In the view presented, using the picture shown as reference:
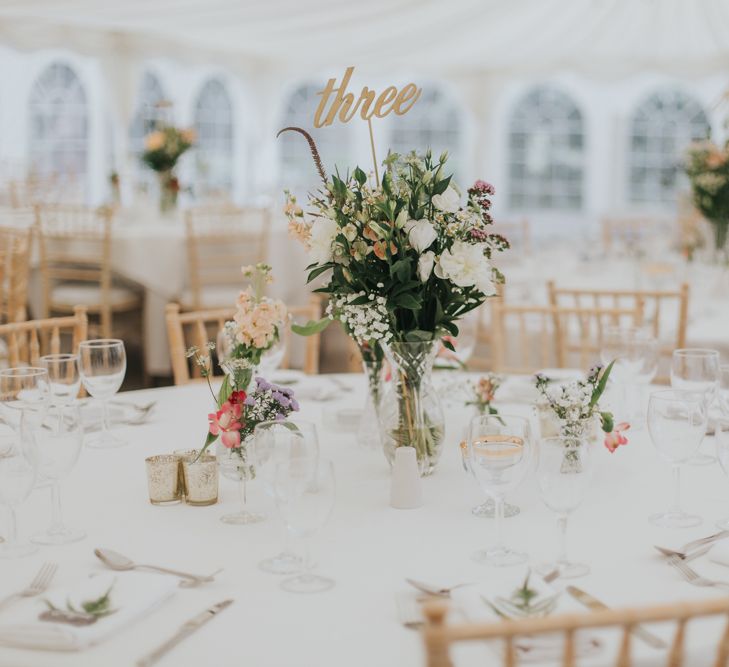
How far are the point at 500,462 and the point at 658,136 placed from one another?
11199mm

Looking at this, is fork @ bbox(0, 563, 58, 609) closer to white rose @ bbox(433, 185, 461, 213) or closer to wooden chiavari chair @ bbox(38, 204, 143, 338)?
white rose @ bbox(433, 185, 461, 213)

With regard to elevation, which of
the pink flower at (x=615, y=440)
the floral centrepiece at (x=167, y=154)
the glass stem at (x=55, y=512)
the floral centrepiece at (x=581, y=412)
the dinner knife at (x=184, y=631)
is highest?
the floral centrepiece at (x=167, y=154)

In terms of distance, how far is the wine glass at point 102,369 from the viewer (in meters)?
2.16

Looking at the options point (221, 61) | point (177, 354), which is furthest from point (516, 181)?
point (177, 354)

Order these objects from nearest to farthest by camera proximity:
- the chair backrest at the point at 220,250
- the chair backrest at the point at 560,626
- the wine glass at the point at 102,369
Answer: the chair backrest at the point at 560,626 → the wine glass at the point at 102,369 → the chair backrest at the point at 220,250

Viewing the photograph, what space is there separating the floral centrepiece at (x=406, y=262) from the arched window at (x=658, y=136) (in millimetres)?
10610

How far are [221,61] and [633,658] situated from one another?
34.4 feet

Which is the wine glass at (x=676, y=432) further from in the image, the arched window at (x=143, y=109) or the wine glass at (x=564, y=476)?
the arched window at (x=143, y=109)

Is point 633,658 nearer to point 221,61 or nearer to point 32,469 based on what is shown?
point 32,469

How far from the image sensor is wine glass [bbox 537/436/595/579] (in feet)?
4.65

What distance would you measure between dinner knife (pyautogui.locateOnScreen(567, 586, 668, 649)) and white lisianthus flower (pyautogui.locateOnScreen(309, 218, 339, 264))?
0.76 m

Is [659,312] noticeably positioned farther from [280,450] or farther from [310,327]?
[280,450]

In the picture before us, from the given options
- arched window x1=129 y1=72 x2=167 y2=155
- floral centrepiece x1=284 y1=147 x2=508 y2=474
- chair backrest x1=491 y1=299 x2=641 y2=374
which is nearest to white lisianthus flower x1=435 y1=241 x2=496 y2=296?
floral centrepiece x1=284 y1=147 x2=508 y2=474

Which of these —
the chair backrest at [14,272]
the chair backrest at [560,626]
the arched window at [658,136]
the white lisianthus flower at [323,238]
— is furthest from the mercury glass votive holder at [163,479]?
the arched window at [658,136]
